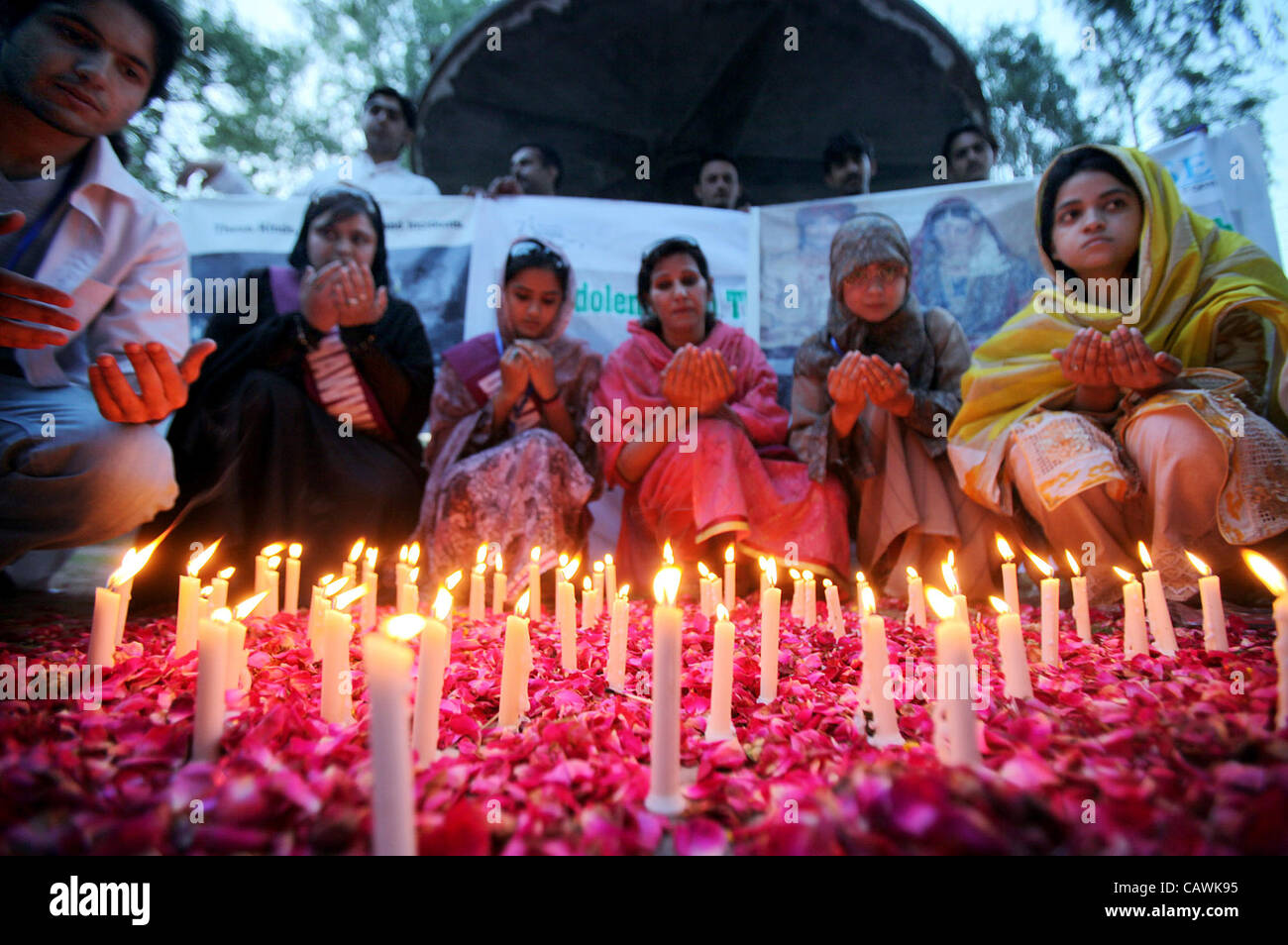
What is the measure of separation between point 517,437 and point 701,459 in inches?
41.5

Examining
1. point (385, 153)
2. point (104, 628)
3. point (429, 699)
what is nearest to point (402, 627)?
point (429, 699)

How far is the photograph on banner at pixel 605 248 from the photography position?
5.62 meters

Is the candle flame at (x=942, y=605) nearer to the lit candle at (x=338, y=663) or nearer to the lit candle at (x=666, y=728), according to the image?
the lit candle at (x=666, y=728)

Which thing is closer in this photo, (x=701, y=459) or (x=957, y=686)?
(x=957, y=686)

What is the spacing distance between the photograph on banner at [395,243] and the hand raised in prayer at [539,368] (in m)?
2.20

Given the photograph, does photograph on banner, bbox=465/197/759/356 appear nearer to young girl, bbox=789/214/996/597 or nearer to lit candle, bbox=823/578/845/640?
young girl, bbox=789/214/996/597

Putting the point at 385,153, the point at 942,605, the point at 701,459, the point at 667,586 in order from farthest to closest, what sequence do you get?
the point at 385,153, the point at 701,459, the point at 667,586, the point at 942,605

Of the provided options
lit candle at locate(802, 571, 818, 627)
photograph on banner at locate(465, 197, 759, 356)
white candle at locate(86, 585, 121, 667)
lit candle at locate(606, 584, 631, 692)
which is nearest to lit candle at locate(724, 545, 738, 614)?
lit candle at locate(802, 571, 818, 627)

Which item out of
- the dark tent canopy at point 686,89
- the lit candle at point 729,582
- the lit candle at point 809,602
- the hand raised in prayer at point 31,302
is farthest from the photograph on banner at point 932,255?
the hand raised in prayer at point 31,302

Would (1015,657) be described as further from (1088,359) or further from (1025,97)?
(1025,97)

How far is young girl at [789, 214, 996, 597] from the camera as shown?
3.54 m

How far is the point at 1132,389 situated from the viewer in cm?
304

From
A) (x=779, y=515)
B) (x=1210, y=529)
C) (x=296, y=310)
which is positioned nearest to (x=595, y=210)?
(x=296, y=310)
